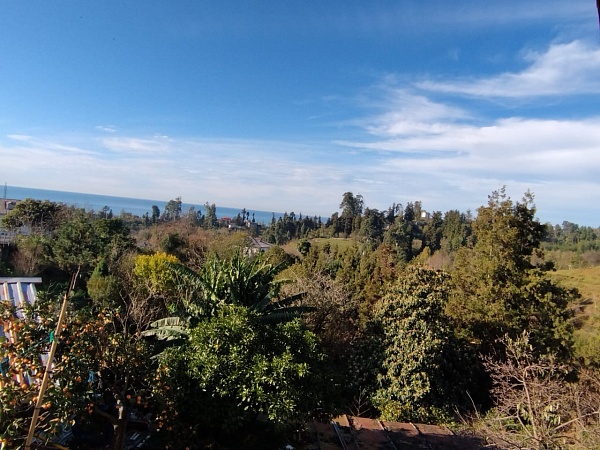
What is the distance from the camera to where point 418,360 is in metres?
10.2

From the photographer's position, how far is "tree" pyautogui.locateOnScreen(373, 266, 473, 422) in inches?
403

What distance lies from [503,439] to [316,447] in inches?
128

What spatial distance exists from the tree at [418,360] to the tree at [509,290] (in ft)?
5.46

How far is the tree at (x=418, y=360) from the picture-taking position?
1023cm

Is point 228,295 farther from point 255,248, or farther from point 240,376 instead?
point 255,248

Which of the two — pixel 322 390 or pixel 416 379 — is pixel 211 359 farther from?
pixel 416 379

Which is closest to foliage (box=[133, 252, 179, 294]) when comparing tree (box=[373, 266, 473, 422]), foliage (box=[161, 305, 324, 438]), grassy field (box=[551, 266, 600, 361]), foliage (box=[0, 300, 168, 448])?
tree (box=[373, 266, 473, 422])

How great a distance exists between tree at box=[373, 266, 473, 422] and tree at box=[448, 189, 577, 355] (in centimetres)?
166

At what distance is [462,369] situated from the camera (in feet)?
36.8

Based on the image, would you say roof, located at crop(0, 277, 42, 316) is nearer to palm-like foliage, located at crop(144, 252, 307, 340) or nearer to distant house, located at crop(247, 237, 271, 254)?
palm-like foliage, located at crop(144, 252, 307, 340)

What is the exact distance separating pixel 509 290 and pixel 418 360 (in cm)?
413

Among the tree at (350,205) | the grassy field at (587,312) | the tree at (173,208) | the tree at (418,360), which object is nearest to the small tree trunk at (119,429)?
the tree at (418,360)

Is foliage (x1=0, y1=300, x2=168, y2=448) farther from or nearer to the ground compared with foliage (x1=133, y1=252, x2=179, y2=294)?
farther from the ground

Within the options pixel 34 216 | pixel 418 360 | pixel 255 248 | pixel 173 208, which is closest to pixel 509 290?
pixel 418 360
